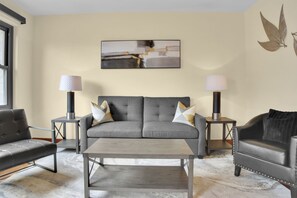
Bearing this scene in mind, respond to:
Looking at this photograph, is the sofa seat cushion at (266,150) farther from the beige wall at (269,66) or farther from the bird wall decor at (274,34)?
the bird wall decor at (274,34)

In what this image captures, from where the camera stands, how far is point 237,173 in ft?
7.91

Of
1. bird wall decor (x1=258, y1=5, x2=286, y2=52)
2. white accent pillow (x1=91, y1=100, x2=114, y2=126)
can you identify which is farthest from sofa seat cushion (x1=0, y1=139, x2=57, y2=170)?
bird wall decor (x1=258, y1=5, x2=286, y2=52)

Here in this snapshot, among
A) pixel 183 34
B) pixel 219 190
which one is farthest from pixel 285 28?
pixel 219 190

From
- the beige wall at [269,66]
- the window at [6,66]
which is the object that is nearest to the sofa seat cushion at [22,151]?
the window at [6,66]

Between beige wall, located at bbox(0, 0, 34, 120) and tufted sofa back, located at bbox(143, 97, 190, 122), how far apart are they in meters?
2.15

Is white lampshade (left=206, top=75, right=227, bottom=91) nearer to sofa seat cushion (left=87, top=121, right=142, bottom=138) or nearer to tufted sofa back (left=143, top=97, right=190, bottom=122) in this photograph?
tufted sofa back (left=143, top=97, right=190, bottom=122)

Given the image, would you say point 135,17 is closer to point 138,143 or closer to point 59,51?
point 59,51

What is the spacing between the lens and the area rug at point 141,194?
1.97 m

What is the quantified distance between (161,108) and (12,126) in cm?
216

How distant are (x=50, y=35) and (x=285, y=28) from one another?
12.6 ft

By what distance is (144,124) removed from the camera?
3256 millimetres

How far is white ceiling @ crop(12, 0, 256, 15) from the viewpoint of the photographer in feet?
10.9

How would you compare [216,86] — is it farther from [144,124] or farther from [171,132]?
[144,124]

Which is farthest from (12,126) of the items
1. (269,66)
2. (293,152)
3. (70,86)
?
(269,66)
